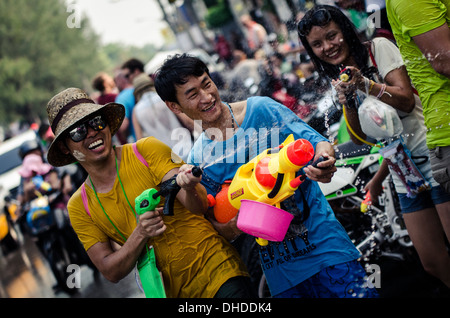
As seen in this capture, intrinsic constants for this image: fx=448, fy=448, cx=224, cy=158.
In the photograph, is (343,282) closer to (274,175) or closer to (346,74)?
(274,175)

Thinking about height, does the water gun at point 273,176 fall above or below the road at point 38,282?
above

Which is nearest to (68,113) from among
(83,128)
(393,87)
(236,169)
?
(83,128)

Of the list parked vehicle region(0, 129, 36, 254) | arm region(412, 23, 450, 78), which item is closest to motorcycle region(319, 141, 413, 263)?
arm region(412, 23, 450, 78)

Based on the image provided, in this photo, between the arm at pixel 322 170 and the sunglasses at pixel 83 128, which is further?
the sunglasses at pixel 83 128

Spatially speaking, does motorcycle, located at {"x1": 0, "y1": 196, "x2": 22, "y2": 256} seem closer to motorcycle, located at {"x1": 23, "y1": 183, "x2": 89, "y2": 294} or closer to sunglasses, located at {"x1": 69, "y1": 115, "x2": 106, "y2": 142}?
motorcycle, located at {"x1": 23, "y1": 183, "x2": 89, "y2": 294}

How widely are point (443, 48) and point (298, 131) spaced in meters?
0.74

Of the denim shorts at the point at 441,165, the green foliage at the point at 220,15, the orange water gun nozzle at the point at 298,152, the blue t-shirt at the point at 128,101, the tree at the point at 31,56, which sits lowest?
the denim shorts at the point at 441,165

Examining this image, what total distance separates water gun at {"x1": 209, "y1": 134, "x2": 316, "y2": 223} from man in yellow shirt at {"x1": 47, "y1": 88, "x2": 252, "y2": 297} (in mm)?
220

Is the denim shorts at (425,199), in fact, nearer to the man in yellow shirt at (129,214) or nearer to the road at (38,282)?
the man in yellow shirt at (129,214)

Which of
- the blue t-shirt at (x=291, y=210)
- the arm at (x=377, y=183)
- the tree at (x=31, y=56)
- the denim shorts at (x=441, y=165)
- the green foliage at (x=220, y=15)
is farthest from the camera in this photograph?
the tree at (x=31, y=56)

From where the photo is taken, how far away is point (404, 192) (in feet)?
8.27

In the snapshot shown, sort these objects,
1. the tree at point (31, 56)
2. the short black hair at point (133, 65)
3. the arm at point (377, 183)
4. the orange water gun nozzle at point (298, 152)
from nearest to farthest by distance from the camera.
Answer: the orange water gun nozzle at point (298, 152) → the arm at point (377, 183) → the short black hair at point (133, 65) → the tree at point (31, 56)

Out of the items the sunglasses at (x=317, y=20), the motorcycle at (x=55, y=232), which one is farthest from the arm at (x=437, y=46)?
the motorcycle at (x=55, y=232)

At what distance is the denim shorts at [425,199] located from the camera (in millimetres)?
2342
